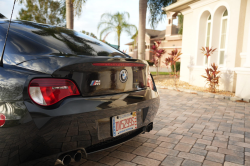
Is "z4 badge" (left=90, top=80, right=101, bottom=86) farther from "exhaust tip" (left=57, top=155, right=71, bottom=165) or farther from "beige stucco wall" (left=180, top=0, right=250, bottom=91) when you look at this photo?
"beige stucco wall" (left=180, top=0, right=250, bottom=91)

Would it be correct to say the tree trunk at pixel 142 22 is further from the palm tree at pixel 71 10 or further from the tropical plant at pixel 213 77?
the tropical plant at pixel 213 77

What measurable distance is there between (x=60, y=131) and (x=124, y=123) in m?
0.68

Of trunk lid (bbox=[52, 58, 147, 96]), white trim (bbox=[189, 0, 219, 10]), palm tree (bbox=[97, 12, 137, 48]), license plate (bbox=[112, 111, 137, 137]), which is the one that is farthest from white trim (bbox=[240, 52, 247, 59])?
palm tree (bbox=[97, 12, 137, 48])

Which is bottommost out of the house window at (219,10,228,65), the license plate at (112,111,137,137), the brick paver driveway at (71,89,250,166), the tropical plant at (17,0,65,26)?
the brick paver driveway at (71,89,250,166)

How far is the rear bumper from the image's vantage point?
1538mm

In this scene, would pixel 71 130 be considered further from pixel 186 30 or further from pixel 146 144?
pixel 186 30

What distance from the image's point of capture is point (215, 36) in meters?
8.33

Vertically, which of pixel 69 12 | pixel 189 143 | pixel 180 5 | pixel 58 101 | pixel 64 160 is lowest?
pixel 189 143

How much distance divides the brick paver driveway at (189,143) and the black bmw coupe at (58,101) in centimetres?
51

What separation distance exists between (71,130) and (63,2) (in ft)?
41.6

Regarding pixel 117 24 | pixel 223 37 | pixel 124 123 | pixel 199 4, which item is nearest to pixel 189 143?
pixel 124 123

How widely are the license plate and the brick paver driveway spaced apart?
19.3 inches

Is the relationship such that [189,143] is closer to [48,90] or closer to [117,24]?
[48,90]

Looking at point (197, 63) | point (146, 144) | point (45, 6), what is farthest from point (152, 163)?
point (45, 6)
